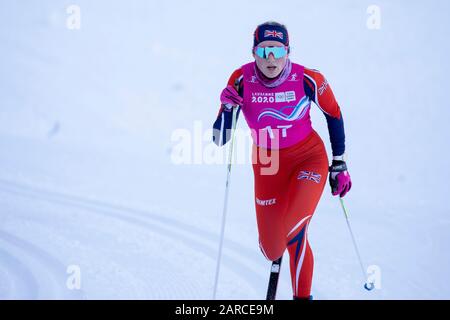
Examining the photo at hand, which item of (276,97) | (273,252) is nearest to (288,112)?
(276,97)

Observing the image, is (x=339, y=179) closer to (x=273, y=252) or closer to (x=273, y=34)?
(x=273, y=252)

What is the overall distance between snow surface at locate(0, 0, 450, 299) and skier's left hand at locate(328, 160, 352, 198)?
111 cm

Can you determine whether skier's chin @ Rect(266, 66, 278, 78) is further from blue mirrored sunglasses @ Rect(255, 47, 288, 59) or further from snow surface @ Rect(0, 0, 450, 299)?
snow surface @ Rect(0, 0, 450, 299)

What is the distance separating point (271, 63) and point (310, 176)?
80 centimetres

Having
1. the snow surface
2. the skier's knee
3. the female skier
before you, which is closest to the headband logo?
the female skier

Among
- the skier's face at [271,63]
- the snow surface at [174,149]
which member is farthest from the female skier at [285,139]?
the snow surface at [174,149]

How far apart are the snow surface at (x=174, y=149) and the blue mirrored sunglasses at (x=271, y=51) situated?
1999 millimetres

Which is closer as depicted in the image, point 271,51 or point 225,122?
point 271,51

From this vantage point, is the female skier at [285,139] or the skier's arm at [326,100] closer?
the female skier at [285,139]

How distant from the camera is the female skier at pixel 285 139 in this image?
10.8 feet

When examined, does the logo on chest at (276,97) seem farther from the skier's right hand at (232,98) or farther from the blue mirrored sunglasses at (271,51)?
the blue mirrored sunglasses at (271,51)

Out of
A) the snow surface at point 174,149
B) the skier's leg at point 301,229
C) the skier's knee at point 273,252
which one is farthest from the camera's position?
the snow surface at point 174,149

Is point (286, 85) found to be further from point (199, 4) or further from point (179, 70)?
point (199, 4)

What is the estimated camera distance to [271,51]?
3.31m
